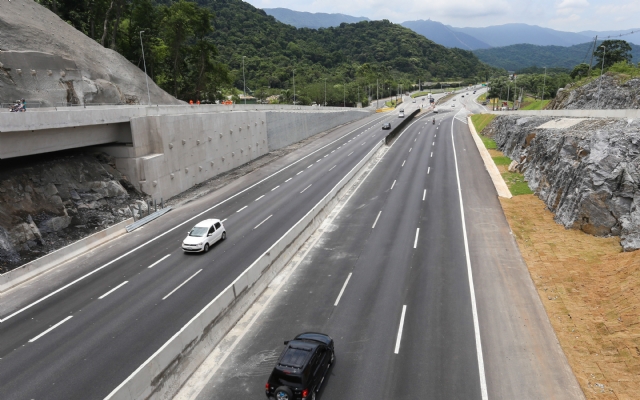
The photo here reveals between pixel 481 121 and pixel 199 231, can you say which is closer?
pixel 199 231

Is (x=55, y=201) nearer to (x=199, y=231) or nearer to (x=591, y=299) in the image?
(x=199, y=231)

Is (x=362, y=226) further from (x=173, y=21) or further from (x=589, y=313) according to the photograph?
(x=173, y=21)

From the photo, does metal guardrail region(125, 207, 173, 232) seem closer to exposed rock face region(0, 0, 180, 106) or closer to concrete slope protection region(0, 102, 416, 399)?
concrete slope protection region(0, 102, 416, 399)

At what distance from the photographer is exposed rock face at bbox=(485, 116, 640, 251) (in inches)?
950

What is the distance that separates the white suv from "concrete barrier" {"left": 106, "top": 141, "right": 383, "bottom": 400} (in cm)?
503

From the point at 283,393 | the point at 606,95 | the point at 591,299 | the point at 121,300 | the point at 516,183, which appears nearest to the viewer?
the point at 283,393

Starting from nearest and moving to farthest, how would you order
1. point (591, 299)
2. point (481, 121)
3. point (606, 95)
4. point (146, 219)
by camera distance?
point (591, 299), point (146, 219), point (606, 95), point (481, 121)

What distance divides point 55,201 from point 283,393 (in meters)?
22.8

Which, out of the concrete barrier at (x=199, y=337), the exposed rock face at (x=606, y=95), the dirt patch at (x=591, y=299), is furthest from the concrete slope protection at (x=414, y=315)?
the exposed rock face at (x=606, y=95)

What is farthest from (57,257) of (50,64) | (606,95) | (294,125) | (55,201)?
(606,95)

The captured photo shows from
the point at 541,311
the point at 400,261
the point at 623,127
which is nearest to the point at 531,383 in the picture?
the point at 541,311

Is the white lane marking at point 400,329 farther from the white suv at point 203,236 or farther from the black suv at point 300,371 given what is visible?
the white suv at point 203,236

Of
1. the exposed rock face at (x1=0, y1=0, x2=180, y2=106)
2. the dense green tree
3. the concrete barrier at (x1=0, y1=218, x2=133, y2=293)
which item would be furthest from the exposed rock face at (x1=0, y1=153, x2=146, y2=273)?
the dense green tree

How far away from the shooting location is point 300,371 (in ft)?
41.8
